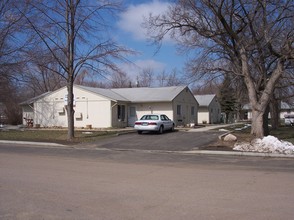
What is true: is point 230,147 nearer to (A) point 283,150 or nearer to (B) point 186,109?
(A) point 283,150

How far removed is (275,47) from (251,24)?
7.91 feet

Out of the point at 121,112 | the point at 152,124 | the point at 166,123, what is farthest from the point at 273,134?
the point at 121,112

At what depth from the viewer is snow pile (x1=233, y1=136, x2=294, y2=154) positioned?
54.7 ft

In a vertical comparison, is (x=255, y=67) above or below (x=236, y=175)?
above

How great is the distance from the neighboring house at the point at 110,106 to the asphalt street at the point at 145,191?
71.6 ft

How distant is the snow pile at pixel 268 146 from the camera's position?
16.7 metres

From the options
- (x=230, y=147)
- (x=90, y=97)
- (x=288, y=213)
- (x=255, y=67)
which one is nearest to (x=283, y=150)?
(x=230, y=147)

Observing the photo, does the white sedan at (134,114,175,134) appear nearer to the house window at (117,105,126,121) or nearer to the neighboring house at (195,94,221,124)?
the house window at (117,105,126,121)

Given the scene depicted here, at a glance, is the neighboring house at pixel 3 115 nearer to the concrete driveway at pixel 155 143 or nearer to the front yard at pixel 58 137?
the front yard at pixel 58 137

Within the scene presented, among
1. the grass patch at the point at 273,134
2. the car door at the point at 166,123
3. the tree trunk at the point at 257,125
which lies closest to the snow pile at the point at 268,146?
the grass patch at the point at 273,134

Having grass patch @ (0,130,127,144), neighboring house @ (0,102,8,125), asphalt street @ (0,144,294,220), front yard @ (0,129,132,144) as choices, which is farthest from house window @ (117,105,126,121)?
asphalt street @ (0,144,294,220)

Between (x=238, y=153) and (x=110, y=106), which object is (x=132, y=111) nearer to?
(x=110, y=106)

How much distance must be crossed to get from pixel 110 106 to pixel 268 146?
19.4 metres

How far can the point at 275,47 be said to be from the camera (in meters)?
21.5
